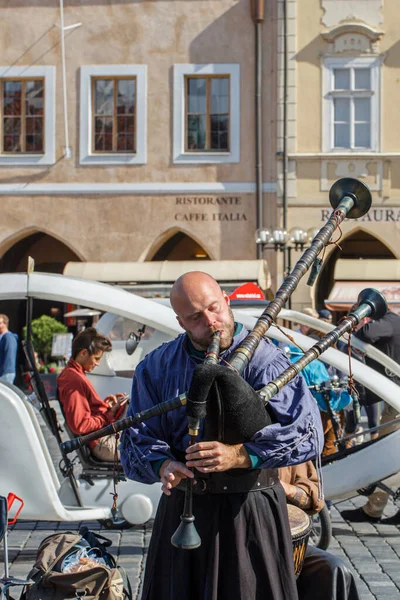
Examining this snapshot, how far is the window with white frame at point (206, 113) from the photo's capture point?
21969 mm

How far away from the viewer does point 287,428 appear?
11.0 ft

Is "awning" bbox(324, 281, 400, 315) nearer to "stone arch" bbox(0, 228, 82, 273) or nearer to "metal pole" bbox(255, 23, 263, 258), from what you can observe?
"metal pole" bbox(255, 23, 263, 258)

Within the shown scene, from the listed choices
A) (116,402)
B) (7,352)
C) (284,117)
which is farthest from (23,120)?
(116,402)

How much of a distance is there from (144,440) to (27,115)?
19801mm

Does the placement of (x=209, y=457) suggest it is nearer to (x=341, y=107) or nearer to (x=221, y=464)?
(x=221, y=464)

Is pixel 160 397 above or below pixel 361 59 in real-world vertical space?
below

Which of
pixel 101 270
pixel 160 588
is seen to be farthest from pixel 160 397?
pixel 101 270

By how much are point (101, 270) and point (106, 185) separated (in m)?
2.04

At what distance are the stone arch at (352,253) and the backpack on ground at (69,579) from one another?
18891mm

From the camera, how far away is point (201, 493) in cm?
340

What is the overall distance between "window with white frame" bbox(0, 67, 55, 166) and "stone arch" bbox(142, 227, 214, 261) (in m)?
2.87

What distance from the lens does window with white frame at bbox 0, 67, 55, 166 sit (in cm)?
2223

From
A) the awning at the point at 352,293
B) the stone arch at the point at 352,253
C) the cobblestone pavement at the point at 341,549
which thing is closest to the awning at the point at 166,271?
the awning at the point at 352,293

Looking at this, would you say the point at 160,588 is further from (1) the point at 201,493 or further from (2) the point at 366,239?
(2) the point at 366,239
